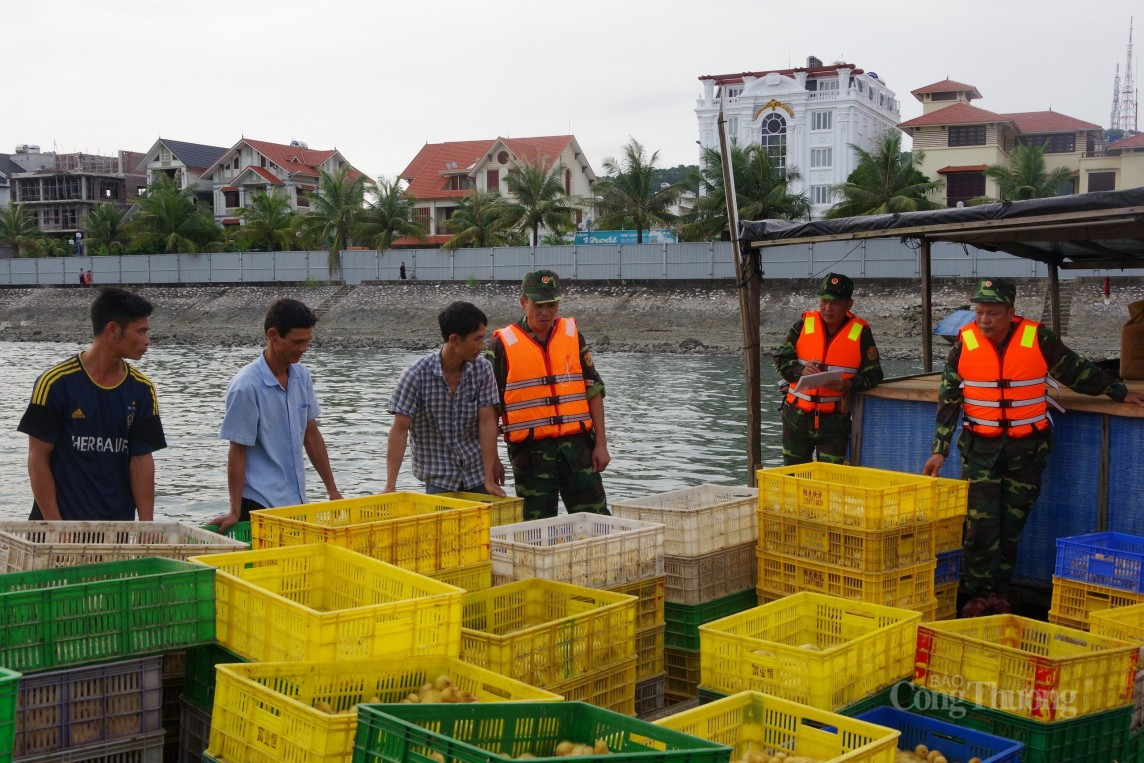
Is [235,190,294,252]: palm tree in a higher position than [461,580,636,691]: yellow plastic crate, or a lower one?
higher

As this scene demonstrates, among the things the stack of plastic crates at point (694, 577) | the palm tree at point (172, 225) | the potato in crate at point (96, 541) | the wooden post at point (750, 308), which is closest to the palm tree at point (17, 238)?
the palm tree at point (172, 225)

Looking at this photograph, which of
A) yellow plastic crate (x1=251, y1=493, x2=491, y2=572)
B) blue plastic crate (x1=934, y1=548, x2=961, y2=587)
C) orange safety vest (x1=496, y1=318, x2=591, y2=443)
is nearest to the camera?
yellow plastic crate (x1=251, y1=493, x2=491, y2=572)

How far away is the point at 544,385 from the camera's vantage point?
668 centimetres

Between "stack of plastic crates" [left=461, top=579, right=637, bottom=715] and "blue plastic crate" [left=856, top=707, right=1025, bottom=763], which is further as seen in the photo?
"stack of plastic crates" [left=461, top=579, right=637, bottom=715]

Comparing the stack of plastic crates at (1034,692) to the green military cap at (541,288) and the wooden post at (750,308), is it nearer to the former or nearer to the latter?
the green military cap at (541,288)

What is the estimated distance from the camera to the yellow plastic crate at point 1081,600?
5156 millimetres

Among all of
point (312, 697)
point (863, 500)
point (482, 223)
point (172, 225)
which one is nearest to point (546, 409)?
point (863, 500)

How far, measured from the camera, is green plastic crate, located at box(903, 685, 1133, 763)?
3.96m

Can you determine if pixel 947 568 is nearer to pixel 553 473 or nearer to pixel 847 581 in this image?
pixel 847 581

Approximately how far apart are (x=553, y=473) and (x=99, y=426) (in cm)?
253

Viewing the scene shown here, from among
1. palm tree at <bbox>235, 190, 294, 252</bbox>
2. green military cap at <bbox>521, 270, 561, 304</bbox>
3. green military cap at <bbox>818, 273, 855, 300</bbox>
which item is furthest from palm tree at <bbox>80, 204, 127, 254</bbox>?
green military cap at <bbox>521, 270, 561, 304</bbox>

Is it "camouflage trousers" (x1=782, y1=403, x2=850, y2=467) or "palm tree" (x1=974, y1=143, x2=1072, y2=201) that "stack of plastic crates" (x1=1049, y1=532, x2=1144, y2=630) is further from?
"palm tree" (x1=974, y1=143, x2=1072, y2=201)

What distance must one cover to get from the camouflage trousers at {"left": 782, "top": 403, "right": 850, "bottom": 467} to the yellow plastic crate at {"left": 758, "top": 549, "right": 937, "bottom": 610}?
2.34 meters

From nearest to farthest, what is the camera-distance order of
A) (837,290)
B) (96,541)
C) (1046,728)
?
(1046,728), (96,541), (837,290)
